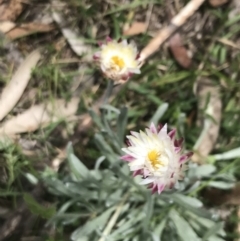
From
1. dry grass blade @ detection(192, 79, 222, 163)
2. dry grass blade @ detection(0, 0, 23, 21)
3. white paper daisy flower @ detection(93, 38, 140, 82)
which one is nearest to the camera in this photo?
white paper daisy flower @ detection(93, 38, 140, 82)

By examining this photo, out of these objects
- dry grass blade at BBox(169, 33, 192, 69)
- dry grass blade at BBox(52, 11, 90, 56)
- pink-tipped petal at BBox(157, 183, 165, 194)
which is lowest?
pink-tipped petal at BBox(157, 183, 165, 194)

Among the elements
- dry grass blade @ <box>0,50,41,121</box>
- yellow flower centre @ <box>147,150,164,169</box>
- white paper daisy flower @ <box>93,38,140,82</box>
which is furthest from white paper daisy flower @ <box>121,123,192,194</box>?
dry grass blade @ <box>0,50,41,121</box>

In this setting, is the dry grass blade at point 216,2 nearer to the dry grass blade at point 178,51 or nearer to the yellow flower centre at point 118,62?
the dry grass blade at point 178,51

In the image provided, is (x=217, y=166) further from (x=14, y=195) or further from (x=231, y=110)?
(x=14, y=195)

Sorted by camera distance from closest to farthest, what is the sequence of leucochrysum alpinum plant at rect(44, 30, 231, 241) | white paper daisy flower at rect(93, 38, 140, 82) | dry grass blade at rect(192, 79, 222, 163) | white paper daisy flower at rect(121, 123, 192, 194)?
white paper daisy flower at rect(121, 123, 192, 194) → white paper daisy flower at rect(93, 38, 140, 82) → leucochrysum alpinum plant at rect(44, 30, 231, 241) → dry grass blade at rect(192, 79, 222, 163)

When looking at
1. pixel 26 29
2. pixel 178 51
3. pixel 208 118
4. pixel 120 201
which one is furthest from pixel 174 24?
pixel 120 201

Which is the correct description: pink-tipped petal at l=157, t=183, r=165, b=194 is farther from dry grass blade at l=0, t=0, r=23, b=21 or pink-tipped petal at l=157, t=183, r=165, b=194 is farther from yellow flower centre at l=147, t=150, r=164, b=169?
dry grass blade at l=0, t=0, r=23, b=21

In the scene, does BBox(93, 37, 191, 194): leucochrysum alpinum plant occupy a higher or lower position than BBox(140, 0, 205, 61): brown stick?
lower

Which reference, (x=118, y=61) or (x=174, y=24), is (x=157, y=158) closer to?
(x=118, y=61)
